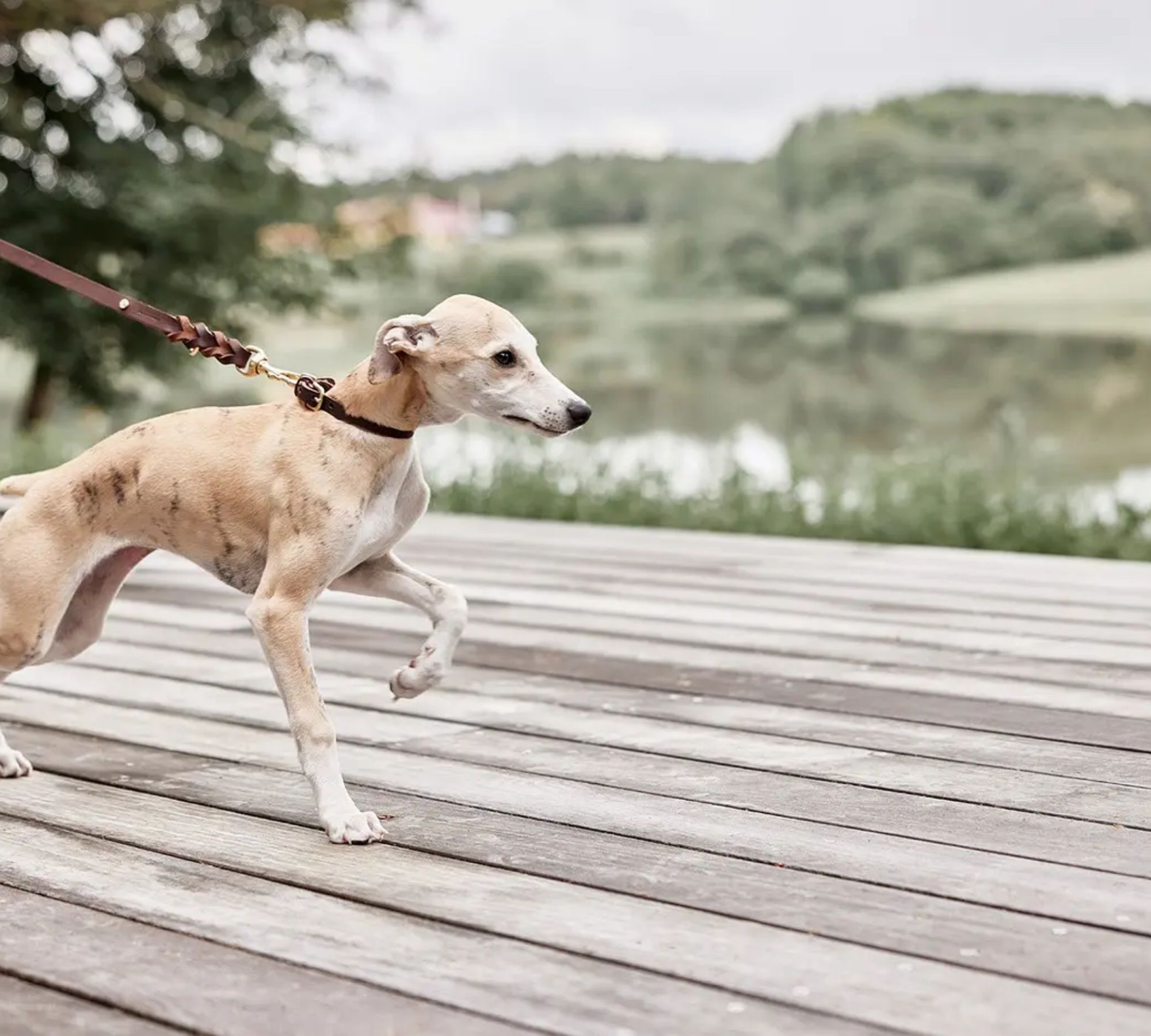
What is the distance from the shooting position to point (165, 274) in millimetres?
12570

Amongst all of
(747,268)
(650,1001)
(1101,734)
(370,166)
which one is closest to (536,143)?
(747,268)

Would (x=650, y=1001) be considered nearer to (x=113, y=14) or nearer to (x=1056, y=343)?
(x=113, y=14)

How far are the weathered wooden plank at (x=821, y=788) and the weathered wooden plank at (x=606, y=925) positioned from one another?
0.50 meters

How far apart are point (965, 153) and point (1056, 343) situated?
7.17 ft

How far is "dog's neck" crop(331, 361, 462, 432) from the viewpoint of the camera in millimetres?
2680

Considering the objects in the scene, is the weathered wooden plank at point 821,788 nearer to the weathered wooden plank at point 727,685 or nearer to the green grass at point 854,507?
the weathered wooden plank at point 727,685

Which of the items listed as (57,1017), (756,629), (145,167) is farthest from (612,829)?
(145,167)

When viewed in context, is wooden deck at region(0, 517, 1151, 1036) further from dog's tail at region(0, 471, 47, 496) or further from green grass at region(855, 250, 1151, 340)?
green grass at region(855, 250, 1151, 340)

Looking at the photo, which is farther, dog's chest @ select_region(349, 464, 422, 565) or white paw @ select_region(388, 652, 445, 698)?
white paw @ select_region(388, 652, 445, 698)

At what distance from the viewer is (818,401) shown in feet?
45.2

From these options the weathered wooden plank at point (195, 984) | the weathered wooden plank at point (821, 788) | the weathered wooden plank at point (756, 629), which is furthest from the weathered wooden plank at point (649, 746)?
the weathered wooden plank at point (195, 984)

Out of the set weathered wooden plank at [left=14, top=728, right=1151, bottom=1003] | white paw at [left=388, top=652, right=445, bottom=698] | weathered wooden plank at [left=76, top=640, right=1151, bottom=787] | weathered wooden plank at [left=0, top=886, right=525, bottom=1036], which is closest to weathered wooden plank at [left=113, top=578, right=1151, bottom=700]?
weathered wooden plank at [left=76, top=640, right=1151, bottom=787]

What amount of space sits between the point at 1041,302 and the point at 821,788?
43.2ft

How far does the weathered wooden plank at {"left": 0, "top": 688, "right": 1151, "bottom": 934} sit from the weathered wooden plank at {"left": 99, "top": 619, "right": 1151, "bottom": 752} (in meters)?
0.69
